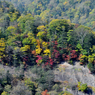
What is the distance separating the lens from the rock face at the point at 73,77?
2541 centimetres

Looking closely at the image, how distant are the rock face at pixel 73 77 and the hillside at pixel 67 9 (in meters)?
49.3

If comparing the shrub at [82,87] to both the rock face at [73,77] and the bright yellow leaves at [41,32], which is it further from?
the bright yellow leaves at [41,32]

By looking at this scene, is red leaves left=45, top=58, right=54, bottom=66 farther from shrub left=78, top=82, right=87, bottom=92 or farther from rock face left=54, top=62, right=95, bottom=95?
shrub left=78, top=82, right=87, bottom=92

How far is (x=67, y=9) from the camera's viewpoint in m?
98.3

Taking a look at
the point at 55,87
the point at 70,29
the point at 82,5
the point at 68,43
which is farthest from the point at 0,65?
the point at 82,5

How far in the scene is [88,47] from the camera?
3197 cm

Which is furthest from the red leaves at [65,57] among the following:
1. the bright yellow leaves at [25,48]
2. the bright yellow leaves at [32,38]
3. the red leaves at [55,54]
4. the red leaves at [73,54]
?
the bright yellow leaves at [25,48]

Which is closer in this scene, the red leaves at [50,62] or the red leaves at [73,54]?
the red leaves at [50,62]

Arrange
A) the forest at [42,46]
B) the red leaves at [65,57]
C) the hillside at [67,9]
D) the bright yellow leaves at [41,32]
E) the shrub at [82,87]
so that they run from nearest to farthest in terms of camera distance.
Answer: the shrub at [82,87] → the forest at [42,46] → the red leaves at [65,57] → the bright yellow leaves at [41,32] → the hillside at [67,9]

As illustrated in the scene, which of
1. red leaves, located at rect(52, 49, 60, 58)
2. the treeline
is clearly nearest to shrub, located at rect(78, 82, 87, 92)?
the treeline

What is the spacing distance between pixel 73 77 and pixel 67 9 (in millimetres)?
79042

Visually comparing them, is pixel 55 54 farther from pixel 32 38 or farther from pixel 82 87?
pixel 82 87

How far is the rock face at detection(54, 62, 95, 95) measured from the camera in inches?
1001

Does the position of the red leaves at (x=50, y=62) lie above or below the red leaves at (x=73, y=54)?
below
